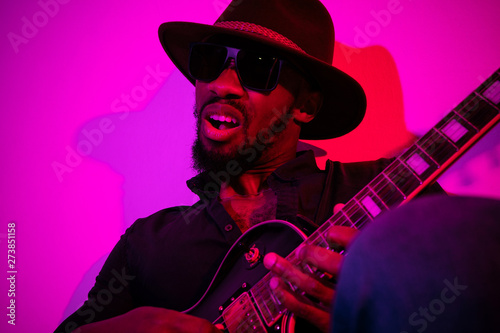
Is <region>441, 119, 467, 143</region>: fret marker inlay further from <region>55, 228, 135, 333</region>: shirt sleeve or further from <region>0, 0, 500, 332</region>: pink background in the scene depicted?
<region>55, 228, 135, 333</region>: shirt sleeve

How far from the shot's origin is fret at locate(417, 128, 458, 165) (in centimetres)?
89

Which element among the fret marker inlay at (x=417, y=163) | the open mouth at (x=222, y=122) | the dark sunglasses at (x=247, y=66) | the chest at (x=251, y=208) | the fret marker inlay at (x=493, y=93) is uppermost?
the dark sunglasses at (x=247, y=66)

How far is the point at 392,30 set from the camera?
177 centimetres

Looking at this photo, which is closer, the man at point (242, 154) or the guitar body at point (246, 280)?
the guitar body at point (246, 280)

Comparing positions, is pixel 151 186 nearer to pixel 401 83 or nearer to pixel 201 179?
pixel 201 179

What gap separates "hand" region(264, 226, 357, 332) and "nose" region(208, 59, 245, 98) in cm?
85

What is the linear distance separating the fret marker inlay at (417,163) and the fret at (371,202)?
4.9 inches

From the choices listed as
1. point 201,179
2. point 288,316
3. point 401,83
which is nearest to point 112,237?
point 201,179

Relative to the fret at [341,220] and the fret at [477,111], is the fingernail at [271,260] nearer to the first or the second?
the fret at [341,220]

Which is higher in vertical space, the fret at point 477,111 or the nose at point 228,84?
the nose at point 228,84

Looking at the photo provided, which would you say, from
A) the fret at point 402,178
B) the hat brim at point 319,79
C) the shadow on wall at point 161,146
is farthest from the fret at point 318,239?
the shadow on wall at point 161,146

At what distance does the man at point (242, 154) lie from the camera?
142 cm

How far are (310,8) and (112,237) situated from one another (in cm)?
163

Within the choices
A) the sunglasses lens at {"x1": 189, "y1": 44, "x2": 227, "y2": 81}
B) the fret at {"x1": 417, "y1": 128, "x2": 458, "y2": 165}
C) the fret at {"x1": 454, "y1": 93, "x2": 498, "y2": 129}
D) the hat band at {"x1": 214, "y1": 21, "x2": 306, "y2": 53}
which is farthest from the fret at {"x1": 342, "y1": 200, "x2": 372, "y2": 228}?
the sunglasses lens at {"x1": 189, "y1": 44, "x2": 227, "y2": 81}
